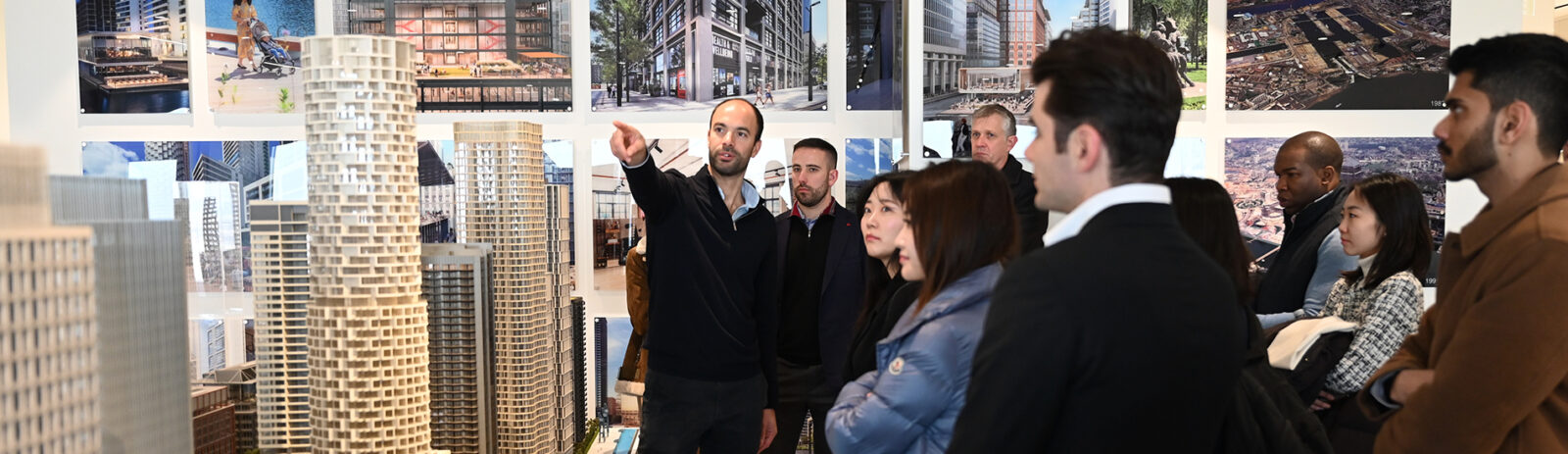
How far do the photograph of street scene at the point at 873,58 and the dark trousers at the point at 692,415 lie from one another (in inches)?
96.7

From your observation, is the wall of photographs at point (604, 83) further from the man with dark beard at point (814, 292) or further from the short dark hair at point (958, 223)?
the short dark hair at point (958, 223)

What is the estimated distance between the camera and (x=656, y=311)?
3.14 meters

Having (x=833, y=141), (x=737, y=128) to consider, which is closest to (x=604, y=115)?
(x=833, y=141)

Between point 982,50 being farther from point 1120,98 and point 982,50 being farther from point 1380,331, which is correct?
point 1120,98

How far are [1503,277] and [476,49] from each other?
16.0 feet

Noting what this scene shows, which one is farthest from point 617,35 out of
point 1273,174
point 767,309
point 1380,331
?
point 1380,331

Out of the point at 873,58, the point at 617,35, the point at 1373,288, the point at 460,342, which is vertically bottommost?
the point at 460,342

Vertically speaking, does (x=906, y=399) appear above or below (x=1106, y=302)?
below

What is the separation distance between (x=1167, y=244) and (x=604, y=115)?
4.50m

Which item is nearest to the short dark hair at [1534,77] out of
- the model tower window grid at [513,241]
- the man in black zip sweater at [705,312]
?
the man in black zip sweater at [705,312]

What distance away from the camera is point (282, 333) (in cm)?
316

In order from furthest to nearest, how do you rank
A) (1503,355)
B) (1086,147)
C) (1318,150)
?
(1318,150) < (1503,355) < (1086,147)

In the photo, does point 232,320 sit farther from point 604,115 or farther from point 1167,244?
point 1167,244

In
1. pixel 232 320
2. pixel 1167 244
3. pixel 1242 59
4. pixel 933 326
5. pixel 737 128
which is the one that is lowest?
pixel 232 320
